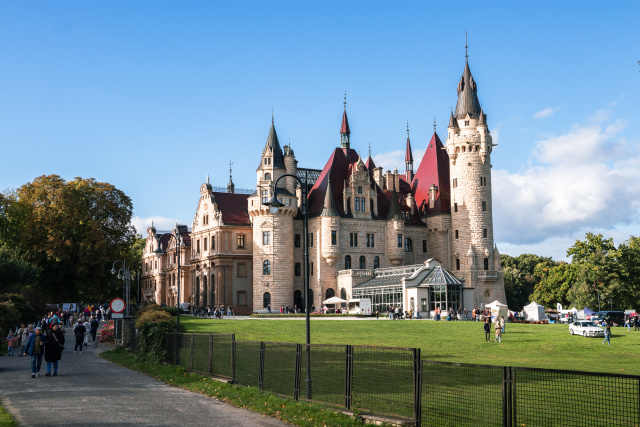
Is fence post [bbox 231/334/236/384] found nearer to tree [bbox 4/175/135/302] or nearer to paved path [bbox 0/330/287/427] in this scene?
paved path [bbox 0/330/287/427]

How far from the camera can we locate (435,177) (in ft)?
282

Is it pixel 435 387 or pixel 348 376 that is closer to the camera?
pixel 435 387

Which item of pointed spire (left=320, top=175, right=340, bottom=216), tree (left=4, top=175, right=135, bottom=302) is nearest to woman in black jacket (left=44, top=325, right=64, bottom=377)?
tree (left=4, top=175, right=135, bottom=302)

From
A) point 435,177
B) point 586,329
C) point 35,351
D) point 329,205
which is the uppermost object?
point 435,177

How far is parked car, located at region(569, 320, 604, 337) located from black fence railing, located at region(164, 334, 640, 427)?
27.5 m

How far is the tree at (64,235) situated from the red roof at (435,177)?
36.8 meters

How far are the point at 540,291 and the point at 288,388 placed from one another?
86.6m

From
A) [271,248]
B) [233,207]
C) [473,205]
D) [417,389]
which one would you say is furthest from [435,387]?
[233,207]

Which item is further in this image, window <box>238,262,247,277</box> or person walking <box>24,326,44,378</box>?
window <box>238,262,247,277</box>

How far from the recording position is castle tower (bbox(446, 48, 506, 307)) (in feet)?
254

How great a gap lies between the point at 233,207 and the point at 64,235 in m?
21.0

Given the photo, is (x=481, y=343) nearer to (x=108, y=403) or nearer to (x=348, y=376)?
(x=348, y=376)

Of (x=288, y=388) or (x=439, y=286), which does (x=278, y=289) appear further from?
(x=288, y=388)

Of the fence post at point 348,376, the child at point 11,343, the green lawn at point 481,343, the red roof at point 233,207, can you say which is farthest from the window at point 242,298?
the fence post at point 348,376
